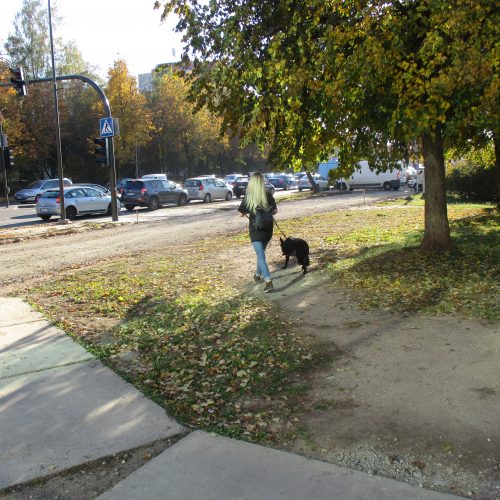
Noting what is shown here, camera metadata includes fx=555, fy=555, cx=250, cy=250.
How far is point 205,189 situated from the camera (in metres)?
33.7

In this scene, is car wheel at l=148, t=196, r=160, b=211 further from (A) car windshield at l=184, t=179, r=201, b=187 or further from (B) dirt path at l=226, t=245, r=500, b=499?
(B) dirt path at l=226, t=245, r=500, b=499

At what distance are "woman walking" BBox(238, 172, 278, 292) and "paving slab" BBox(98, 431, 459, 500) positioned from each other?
4.34 meters

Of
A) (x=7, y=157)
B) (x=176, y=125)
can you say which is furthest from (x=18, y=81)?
(x=176, y=125)

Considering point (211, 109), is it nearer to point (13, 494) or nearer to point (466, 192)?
point (13, 494)

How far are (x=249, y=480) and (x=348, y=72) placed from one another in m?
5.40

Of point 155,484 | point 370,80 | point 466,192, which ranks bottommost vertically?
point 155,484

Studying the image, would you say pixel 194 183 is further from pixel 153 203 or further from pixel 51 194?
pixel 51 194

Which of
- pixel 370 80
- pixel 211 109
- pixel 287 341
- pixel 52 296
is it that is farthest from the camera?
pixel 211 109

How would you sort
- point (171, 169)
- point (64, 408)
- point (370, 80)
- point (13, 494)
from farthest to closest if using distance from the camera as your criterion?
point (171, 169)
point (370, 80)
point (64, 408)
point (13, 494)

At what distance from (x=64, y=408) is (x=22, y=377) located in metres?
0.86

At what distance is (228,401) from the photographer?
420 centimetres

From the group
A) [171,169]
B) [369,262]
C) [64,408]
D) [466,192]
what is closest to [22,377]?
[64,408]

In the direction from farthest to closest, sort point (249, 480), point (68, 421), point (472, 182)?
point (472, 182)
point (68, 421)
point (249, 480)

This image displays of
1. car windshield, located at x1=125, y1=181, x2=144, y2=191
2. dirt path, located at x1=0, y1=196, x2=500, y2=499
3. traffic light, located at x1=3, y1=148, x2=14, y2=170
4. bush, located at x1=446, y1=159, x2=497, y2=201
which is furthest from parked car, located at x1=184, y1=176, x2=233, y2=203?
dirt path, located at x1=0, y1=196, x2=500, y2=499
